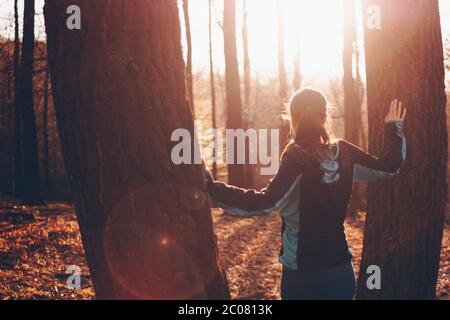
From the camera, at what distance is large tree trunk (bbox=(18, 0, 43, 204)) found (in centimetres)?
1560

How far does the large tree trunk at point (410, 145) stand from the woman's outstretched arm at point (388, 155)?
10 centimetres

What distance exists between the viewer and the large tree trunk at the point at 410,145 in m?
3.82

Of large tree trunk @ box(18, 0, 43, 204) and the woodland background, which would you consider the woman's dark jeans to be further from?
large tree trunk @ box(18, 0, 43, 204)

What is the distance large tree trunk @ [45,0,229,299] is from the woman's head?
0.83 m

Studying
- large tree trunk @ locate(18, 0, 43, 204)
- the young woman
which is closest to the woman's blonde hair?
the young woman

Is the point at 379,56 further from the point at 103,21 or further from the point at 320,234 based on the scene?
the point at 103,21

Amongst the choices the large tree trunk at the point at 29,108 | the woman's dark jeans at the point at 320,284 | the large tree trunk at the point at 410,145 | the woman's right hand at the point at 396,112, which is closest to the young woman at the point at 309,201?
the woman's dark jeans at the point at 320,284

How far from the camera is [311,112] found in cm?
293

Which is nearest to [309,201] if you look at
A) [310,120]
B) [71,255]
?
[310,120]

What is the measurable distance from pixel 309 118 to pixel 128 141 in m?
1.16

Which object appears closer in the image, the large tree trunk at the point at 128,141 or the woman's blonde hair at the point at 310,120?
Result: the large tree trunk at the point at 128,141

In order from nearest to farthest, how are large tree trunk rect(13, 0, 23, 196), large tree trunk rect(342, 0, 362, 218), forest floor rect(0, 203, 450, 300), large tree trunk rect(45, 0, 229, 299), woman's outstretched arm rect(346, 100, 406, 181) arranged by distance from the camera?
large tree trunk rect(45, 0, 229, 299) < woman's outstretched arm rect(346, 100, 406, 181) < forest floor rect(0, 203, 450, 300) < large tree trunk rect(342, 0, 362, 218) < large tree trunk rect(13, 0, 23, 196)

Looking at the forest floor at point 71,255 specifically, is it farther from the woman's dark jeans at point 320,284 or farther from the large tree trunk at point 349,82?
the woman's dark jeans at point 320,284
